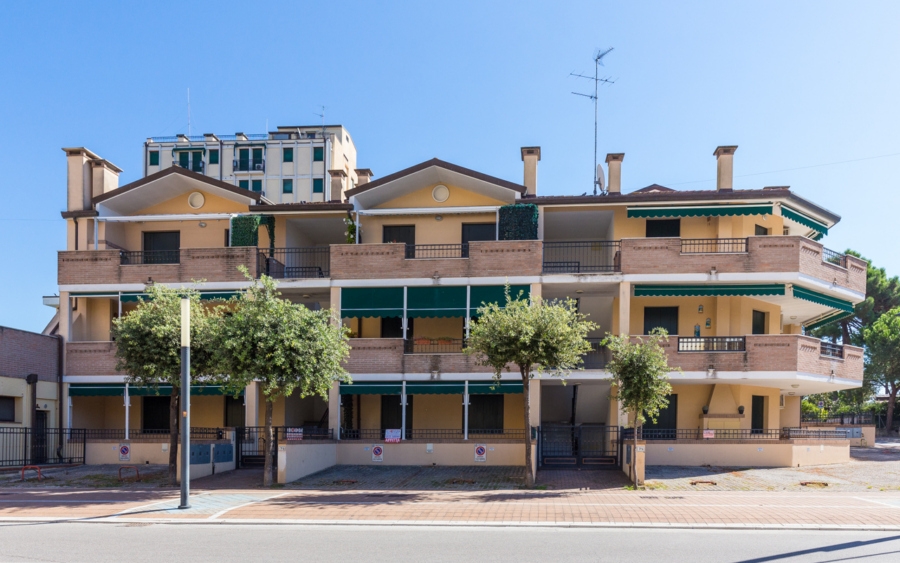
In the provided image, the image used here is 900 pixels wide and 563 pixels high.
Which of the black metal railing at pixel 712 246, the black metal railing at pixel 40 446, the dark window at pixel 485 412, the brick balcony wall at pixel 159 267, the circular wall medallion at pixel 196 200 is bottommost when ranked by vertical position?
the black metal railing at pixel 40 446

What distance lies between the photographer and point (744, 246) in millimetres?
27969

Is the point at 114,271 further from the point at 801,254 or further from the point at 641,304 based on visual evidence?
the point at 801,254

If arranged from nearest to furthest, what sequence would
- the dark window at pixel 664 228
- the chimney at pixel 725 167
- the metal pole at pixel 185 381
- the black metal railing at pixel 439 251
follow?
the metal pole at pixel 185 381, the chimney at pixel 725 167, the black metal railing at pixel 439 251, the dark window at pixel 664 228

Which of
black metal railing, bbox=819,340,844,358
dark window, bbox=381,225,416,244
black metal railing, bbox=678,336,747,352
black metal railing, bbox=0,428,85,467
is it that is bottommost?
black metal railing, bbox=0,428,85,467

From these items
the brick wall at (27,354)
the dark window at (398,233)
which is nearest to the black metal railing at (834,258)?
the dark window at (398,233)

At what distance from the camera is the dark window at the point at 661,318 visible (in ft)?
97.3

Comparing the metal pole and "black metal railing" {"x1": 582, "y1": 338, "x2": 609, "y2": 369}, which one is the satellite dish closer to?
"black metal railing" {"x1": 582, "y1": 338, "x2": 609, "y2": 369}

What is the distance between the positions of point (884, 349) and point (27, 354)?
142 ft

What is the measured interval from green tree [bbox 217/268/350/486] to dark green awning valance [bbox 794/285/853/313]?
1640 centimetres

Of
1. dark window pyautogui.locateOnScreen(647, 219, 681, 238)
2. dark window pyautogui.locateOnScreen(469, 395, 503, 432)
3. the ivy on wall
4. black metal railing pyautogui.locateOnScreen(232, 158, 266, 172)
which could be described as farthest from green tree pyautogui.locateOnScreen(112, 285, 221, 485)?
black metal railing pyautogui.locateOnScreen(232, 158, 266, 172)

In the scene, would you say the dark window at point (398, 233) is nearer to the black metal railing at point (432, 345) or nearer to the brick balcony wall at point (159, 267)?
the black metal railing at point (432, 345)

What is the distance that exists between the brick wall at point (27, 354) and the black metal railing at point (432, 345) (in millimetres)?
13131

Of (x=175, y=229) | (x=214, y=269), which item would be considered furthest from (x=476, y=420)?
(x=175, y=229)

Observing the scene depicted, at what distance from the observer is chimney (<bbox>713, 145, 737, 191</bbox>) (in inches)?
1133
